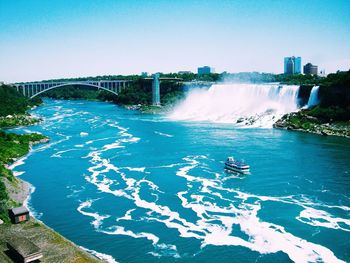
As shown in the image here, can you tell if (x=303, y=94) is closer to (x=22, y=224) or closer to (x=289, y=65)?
(x=22, y=224)

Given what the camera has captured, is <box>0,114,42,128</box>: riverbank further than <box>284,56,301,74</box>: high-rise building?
No

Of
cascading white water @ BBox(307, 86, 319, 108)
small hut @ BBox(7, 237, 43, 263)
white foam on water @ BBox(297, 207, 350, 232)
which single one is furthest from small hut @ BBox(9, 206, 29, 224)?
cascading white water @ BBox(307, 86, 319, 108)

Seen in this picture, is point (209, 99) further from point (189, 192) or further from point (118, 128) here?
point (189, 192)

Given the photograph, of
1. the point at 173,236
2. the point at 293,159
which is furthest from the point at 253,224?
the point at 293,159

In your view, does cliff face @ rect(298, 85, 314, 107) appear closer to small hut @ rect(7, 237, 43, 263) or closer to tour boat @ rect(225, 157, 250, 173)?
tour boat @ rect(225, 157, 250, 173)

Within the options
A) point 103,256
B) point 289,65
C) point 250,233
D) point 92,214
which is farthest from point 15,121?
point 289,65

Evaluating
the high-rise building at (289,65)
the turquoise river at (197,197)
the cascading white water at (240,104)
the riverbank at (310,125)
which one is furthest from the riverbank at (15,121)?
the high-rise building at (289,65)

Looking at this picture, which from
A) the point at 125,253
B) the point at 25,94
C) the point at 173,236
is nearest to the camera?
the point at 125,253
